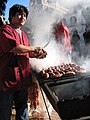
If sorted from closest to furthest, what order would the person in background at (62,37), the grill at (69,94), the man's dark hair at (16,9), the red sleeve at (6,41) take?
1. the grill at (69,94)
2. the red sleeve at (6,41)
3. the man's dark hair at (16,9)
4. the person in background at (62,37)

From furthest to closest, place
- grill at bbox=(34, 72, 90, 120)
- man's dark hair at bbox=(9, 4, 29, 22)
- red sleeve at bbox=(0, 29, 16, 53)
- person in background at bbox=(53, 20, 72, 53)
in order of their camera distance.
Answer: person in background at bbox=(53, 20, 72, 53) < man's dark hair at bbox=(9, 4, 29, 22) < red sleeve at bbox=(0, 29, 16, 53) < grill at bbox=(34, 72, 90, 120)

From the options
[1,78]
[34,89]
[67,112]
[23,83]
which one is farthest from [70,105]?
[34,89]

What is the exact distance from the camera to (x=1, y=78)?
11.7 ft

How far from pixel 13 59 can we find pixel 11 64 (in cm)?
8

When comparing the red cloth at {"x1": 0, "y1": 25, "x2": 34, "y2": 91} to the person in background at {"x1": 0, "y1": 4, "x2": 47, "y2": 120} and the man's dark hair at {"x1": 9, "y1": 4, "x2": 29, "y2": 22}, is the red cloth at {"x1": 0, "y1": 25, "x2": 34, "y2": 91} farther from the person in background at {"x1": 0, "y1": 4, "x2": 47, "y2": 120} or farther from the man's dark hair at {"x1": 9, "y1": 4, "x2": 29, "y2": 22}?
the man's dark hair at {"x1": 9, "y1": 4, "x2": 29, "y2": 22}

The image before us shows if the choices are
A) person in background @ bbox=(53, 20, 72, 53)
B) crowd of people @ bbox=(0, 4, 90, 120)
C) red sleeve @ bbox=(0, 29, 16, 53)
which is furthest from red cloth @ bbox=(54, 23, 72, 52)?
Result: red sleeve @ bbox=(0, 29, 16, 53)

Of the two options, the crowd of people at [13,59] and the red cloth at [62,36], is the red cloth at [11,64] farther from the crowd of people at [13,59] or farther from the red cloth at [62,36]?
the red cloth at [62,36]

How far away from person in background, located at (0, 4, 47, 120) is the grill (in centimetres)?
40

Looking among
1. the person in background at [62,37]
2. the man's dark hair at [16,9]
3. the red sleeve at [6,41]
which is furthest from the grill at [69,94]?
the person in background at [62,37]

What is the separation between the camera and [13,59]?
11.7 ft

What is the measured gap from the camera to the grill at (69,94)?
3.28 metres

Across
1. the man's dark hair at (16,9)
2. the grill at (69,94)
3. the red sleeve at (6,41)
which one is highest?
the man's dark hair at (16,9)

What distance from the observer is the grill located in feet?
10.7

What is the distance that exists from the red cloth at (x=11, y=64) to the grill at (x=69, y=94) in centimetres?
36
